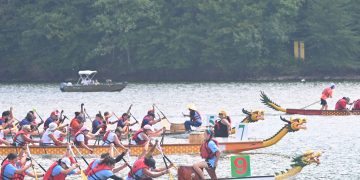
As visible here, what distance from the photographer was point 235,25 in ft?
313

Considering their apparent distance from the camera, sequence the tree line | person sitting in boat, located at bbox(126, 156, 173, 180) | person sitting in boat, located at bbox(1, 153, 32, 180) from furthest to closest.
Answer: the tree line
person sitting in boat, located at bbox(1, 153, 32, 180)
person sitting in boat, located at bbox(126, 156, 173, 180)

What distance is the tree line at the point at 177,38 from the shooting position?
94.4m

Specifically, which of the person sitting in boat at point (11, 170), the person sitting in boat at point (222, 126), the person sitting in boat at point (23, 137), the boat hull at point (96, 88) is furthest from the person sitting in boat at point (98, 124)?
the boat hull at point (96, 88)

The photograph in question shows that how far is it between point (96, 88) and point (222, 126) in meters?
48.3

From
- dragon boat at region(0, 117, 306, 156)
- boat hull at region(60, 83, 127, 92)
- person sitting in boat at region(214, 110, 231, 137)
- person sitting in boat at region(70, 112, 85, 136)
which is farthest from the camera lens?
boat hull at region(60, 83, 127, 92)

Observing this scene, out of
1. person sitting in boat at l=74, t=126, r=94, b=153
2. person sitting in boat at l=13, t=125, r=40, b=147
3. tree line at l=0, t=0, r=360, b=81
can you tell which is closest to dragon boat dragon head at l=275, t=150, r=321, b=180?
person sitting in boat at l=74, t=126, r=94, b=153

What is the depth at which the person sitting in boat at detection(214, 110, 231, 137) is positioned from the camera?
120 ft

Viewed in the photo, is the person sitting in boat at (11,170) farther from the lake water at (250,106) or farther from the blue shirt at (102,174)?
the lake water at (250,106)

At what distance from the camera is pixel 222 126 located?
122 feet

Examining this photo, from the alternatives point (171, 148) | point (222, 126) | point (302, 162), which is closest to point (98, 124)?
point (171, 148)

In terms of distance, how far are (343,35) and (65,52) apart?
27404 mm

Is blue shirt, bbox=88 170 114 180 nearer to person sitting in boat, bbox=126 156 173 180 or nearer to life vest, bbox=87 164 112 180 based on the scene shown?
life vest, bbox=87 164 112 180

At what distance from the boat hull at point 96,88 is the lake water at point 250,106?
3.38ft

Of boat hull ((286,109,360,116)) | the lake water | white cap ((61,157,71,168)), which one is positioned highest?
white cap ((61,157,71,168))
